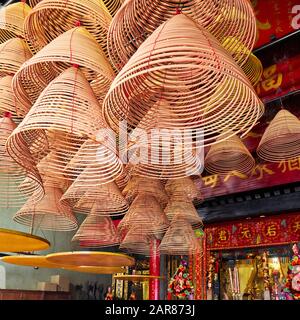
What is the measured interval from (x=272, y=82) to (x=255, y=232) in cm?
202

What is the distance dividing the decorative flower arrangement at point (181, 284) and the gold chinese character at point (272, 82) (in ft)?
9.26

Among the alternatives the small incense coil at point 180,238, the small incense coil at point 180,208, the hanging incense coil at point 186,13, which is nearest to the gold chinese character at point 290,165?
the small incense coil at point 180,238

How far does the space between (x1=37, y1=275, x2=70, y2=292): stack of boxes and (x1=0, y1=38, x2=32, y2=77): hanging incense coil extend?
6.93m

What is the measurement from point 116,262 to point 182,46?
209 cm

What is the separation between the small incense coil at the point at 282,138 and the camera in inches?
133

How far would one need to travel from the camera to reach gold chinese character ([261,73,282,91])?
4.65 metres

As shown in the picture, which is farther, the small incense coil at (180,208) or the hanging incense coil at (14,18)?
the small incense coil at (180,208)

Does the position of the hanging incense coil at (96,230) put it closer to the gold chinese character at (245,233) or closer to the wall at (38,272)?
the gold chinese character at (245,233)

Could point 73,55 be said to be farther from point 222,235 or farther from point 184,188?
point 222,235

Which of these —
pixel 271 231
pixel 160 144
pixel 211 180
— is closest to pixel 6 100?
pixel 160 144

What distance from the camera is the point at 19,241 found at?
1.99 m

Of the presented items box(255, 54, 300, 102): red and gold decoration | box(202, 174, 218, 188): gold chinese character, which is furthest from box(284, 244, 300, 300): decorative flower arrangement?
box(255, 54, 300, 102): red and gold decoration

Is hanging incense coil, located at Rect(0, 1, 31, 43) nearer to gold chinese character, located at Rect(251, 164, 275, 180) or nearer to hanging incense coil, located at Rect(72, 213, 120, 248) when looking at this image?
hanging incense coil, located at Rect(72, 213, 120, 248)
